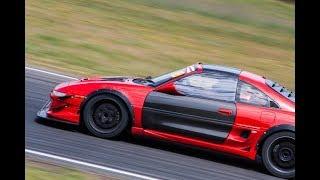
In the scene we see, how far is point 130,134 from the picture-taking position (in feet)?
25.7

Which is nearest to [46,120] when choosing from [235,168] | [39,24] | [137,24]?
[235,168]

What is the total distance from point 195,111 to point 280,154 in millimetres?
1180

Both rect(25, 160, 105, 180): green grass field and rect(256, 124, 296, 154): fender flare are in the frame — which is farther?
rect(256, 124, 296, 154): fender flare

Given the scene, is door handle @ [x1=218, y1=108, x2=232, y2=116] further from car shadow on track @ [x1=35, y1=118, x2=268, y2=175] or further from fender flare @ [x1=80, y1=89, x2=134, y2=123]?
fender flare @ [x1=80, y1=89, x2=134, y2=123]

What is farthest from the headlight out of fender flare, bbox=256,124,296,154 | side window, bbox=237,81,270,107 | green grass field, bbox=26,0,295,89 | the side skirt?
green grass field, bbox=26,0,295,89

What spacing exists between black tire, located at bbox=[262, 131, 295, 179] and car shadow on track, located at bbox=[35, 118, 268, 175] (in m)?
→ 0.33

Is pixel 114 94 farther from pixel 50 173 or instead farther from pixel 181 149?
pixel 50 173

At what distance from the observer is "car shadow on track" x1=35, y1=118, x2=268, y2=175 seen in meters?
7.90

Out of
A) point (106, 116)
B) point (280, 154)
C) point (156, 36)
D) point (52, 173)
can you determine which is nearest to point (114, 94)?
point (106, 116)

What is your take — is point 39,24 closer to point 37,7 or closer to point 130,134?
point 37,7

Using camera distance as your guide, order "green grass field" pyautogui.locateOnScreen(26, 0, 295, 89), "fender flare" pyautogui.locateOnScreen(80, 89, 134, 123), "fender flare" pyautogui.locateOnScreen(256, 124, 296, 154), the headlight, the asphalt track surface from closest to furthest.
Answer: the asphalt track surface → "fender flare" pyautogui.locateOnScreen(256, 124, 296, 154) → "fender flare" pyautogui.locateOnScreen(80, 89, 134, 123) → the headlight → "green grass field" pyautogui.locateOnScreen(26, 0, 295, 89)

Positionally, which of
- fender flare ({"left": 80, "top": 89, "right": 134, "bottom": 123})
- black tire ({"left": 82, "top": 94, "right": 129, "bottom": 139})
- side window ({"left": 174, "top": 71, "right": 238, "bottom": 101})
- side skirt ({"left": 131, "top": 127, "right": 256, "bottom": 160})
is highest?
side window ({"left": 174, "top": 71, "right": 238, "bottom": 101})

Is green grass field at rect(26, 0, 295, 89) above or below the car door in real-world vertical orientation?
above
